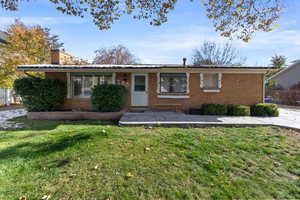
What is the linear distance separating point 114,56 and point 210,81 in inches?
774

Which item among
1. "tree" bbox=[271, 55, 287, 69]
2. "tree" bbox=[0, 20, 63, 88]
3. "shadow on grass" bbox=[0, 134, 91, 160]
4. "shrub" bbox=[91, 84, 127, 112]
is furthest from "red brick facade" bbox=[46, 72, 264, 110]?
"tree" bbox=[271, 55, 287, 69]

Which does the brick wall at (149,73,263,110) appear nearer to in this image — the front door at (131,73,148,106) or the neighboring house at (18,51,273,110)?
the neighboring house at (18,51,273,110)

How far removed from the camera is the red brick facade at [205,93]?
344 inches

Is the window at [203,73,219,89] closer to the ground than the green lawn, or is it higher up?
higher up

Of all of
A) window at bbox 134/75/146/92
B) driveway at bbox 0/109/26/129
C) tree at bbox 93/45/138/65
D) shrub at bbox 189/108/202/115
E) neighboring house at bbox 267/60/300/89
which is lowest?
driveway at bbox 0/109/26/129

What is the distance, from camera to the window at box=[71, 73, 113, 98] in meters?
8.88

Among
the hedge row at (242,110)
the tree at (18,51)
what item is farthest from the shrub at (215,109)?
the tree at (18,51)

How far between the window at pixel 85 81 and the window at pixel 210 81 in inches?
221

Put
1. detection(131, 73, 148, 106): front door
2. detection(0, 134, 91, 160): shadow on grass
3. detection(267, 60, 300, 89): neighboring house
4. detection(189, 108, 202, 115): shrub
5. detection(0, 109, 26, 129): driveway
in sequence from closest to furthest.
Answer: detection(0, 134, 91, 160): shadow on grass < detection(0, 109, 26, 129): driveway < detection(189, 108, 202, 115): shrub < detection(131, 73, 148, 106): front door < detection(267, 60, 300, 89): neighboring house

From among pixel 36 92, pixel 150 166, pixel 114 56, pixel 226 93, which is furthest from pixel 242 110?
pixel 114 56

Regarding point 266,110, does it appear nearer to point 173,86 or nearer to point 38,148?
point 173,86

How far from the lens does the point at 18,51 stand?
12461 millimetres

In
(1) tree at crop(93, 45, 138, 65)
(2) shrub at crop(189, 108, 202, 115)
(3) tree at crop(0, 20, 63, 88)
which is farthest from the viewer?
(1) tree at crop(93, 45, 138, 65)

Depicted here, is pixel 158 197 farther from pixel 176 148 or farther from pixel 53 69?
pixel 53 69
